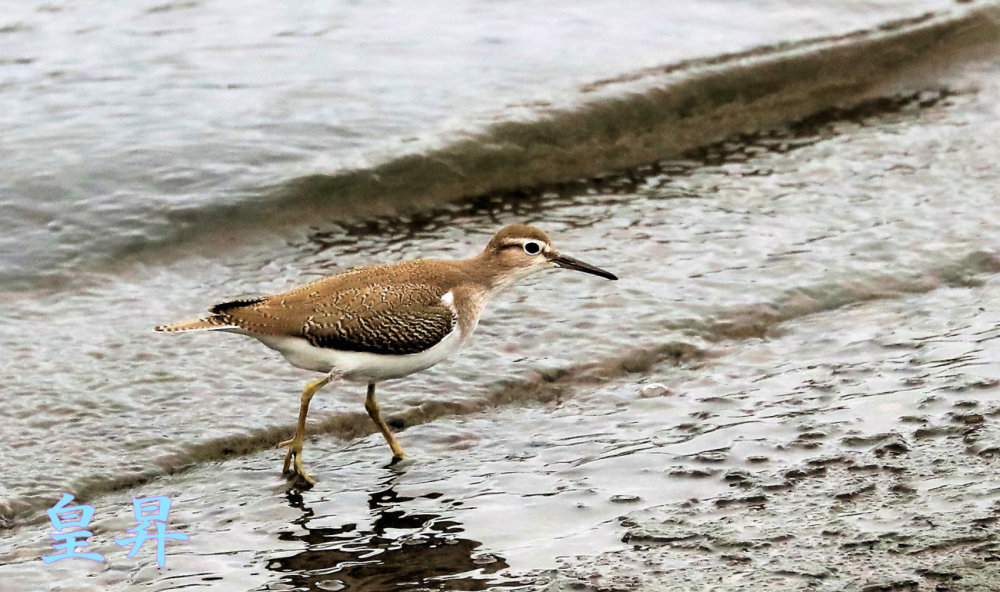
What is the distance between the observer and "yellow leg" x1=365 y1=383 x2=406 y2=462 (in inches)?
263

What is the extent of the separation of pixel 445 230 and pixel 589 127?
2253mm

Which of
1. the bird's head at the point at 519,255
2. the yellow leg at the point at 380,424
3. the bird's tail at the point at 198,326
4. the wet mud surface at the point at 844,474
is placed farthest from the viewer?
the bird's head at the point at 519,255

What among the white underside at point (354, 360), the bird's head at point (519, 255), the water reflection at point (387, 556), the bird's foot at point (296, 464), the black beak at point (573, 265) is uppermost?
the bird's head at point (519, 255)

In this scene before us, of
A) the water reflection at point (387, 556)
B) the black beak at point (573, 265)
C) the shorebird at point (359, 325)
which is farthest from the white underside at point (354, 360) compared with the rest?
the black beak at point (573, 265)

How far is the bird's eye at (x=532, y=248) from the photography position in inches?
292

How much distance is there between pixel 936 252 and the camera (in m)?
8.88

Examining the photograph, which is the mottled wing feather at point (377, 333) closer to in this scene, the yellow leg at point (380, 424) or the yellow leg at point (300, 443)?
the yellow leg at point (300, 443)

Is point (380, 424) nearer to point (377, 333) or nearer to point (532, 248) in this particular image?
point (377, 333)

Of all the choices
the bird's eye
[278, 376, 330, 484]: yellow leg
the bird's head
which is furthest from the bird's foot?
the bird's eye

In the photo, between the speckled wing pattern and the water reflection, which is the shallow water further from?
the speckled wing pattern

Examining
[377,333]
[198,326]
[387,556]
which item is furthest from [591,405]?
[198,326]

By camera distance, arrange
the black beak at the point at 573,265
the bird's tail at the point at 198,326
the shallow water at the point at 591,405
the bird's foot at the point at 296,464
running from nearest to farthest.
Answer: the shallow water at the point at 591,405 → the bird's foot at the point at 296,464 → the bird's tail at the point at 198,326 → the black beak at the point at 573,265

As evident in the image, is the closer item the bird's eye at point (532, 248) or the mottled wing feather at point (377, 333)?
the mottled wing feather at point (377, 333)

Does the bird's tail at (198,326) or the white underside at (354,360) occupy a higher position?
the bird's tail at (198,326)
